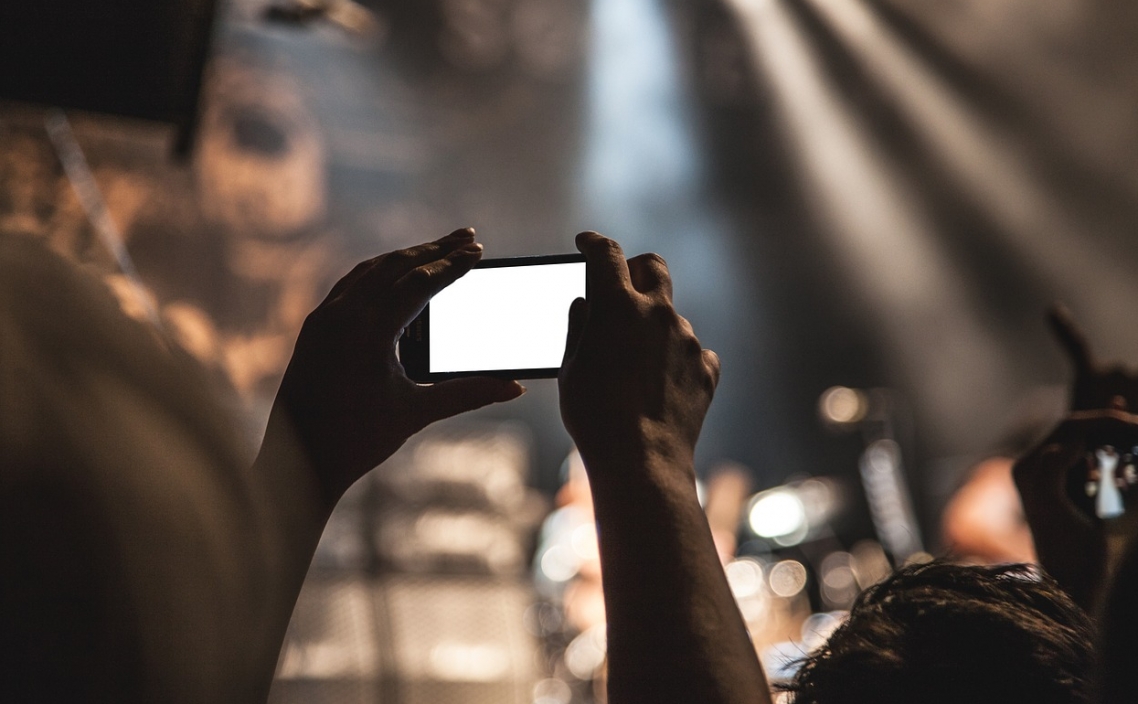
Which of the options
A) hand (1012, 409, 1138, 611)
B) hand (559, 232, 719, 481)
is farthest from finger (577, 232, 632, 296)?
hand (1012, 409, 1138, 611)

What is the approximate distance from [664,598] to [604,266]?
0.23m

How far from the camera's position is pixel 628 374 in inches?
23.9

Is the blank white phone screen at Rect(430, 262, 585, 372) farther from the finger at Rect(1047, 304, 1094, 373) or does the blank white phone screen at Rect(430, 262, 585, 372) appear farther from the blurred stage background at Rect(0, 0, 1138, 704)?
the blurred stage background at Rect(0, 0, 1138, 704)

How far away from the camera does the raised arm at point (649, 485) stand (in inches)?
20.4

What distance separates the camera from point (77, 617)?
280 millimetres

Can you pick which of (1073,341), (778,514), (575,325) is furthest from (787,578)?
(575,325)

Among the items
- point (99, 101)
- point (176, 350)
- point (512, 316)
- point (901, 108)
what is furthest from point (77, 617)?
point (901, 108)

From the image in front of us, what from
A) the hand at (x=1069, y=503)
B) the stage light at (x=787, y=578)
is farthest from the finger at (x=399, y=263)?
the stage light at (x=787, y=578)

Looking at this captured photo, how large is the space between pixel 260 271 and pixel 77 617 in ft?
14.3

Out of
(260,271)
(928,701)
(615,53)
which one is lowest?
(928,701)

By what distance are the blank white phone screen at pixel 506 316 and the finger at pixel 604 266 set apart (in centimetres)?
22

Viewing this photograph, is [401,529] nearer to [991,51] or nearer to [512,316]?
[512,316]

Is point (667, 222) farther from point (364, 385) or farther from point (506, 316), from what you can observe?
point (364, 385)

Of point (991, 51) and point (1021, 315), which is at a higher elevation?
point (991, 51)
